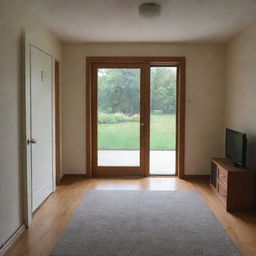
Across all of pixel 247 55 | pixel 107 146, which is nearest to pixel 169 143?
pixel 107 146

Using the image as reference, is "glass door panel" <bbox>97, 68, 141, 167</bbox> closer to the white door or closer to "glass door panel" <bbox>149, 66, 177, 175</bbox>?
"glass door panel" <bbox>149, 66, 177, 175</bbox>

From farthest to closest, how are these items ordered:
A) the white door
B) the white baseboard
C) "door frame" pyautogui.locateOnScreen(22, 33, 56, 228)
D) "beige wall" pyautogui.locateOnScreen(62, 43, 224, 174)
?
"beige wall" pyautogui.locateOnScreen(62, 43, 224, 174) < the white door < "door frame" pyautogui.locateOnScreen(22, 33, 56, 228) < the white baseboard

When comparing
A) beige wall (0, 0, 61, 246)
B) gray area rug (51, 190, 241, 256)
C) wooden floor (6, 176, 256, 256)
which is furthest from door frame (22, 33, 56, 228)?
gray area rug (51, 190, 241, 256)

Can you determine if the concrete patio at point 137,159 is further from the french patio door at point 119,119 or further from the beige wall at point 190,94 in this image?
the beige wall at point 190,94

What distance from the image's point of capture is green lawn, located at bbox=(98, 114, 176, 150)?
5.17m

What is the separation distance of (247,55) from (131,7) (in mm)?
1865

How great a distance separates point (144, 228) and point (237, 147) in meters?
1.73

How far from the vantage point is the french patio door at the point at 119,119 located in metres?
5.10

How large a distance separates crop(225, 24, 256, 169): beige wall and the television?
0.63 feet

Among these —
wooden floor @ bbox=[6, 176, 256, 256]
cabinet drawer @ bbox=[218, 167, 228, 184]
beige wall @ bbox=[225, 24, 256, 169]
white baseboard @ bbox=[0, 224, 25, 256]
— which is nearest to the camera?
white baseboard @ bbox=[0, 224, 25, 256]

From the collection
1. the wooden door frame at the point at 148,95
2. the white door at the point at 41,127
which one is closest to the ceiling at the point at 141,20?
the wooden door frame at the point at 148,95

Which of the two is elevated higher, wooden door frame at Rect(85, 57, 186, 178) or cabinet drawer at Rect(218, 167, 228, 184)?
wooden door frame at Rect(85, 57, 186, 178)

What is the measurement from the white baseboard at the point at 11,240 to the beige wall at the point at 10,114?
40 millimetres

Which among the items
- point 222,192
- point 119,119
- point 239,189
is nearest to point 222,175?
point 222,192
